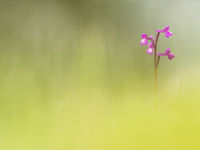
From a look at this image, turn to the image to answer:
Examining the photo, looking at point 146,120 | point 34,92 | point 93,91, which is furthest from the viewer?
point 93,91

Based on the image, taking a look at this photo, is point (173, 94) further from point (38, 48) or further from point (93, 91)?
point (38, 48)

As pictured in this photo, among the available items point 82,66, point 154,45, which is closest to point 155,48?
point 154,45

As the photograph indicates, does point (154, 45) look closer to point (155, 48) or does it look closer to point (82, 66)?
point (155, 48)

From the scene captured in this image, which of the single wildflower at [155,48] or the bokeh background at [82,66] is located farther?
the single wildflower at [155,48]

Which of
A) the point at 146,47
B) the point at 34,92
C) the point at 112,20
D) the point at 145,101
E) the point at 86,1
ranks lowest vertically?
the point at 145,101

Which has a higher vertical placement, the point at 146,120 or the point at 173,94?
the point at 146,120

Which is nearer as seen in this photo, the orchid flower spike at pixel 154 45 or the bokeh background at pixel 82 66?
the bokeh background at pixel 82 66

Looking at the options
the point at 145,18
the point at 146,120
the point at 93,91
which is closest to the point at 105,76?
the point at 93,91

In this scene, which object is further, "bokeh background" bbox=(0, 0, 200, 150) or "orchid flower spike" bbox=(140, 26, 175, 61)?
"orchid flower spike" bbox=(140, 26, 175, 61)
